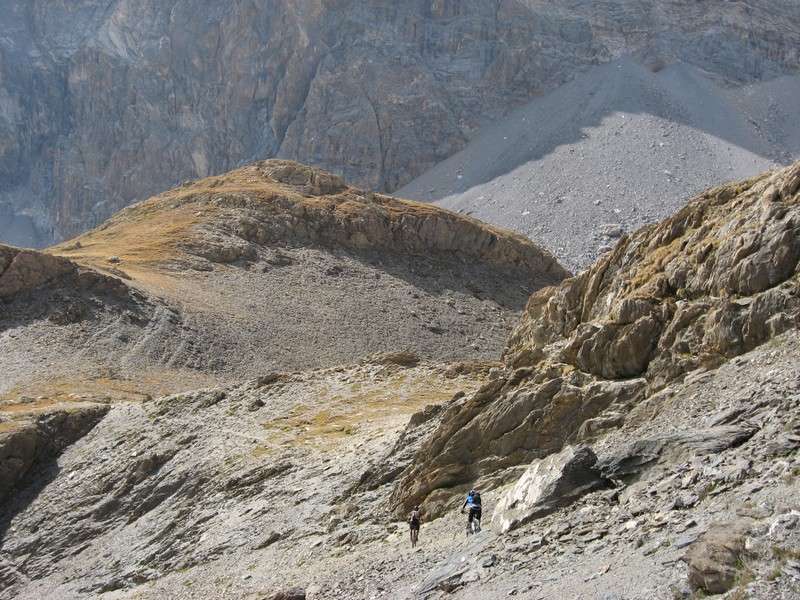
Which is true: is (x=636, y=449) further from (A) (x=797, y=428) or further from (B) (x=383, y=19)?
(B) (x=383, y=19)

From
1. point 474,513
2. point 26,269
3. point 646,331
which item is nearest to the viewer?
point 474,513

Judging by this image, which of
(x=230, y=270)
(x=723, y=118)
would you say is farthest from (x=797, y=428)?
(x=723, y=118)

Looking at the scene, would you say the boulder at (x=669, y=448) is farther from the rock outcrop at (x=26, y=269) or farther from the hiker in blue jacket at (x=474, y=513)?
the rock outcrop at (x=26, y=269)

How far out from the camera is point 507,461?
25266 millimetres

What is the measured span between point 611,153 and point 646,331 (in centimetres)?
11558

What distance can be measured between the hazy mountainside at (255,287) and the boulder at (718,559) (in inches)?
1827

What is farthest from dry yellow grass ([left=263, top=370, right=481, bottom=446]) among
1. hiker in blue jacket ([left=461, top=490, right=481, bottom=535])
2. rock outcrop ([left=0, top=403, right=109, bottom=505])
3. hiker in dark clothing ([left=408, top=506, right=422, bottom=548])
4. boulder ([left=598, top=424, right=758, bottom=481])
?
boulder ([left=598, top=424, right=758, bottom=481])

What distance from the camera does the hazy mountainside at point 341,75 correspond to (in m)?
170

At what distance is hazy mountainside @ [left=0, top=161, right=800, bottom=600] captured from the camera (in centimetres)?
1659

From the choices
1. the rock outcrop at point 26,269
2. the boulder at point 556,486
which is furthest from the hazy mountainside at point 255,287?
the boulder at point 556,486

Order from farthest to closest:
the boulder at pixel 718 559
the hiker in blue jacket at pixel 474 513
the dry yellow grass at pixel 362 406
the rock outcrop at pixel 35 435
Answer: the rock outcrop at pixel 35 435
the dry yellow grass at pixel 362 406
the hiker in blue jacket at pixel 474 513
the boulder at pixel 718 559

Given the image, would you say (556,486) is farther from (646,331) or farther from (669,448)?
(646,331)

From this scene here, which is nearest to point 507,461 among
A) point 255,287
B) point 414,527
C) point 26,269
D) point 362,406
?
point 414,527

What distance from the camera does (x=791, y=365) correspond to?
1972 cm
